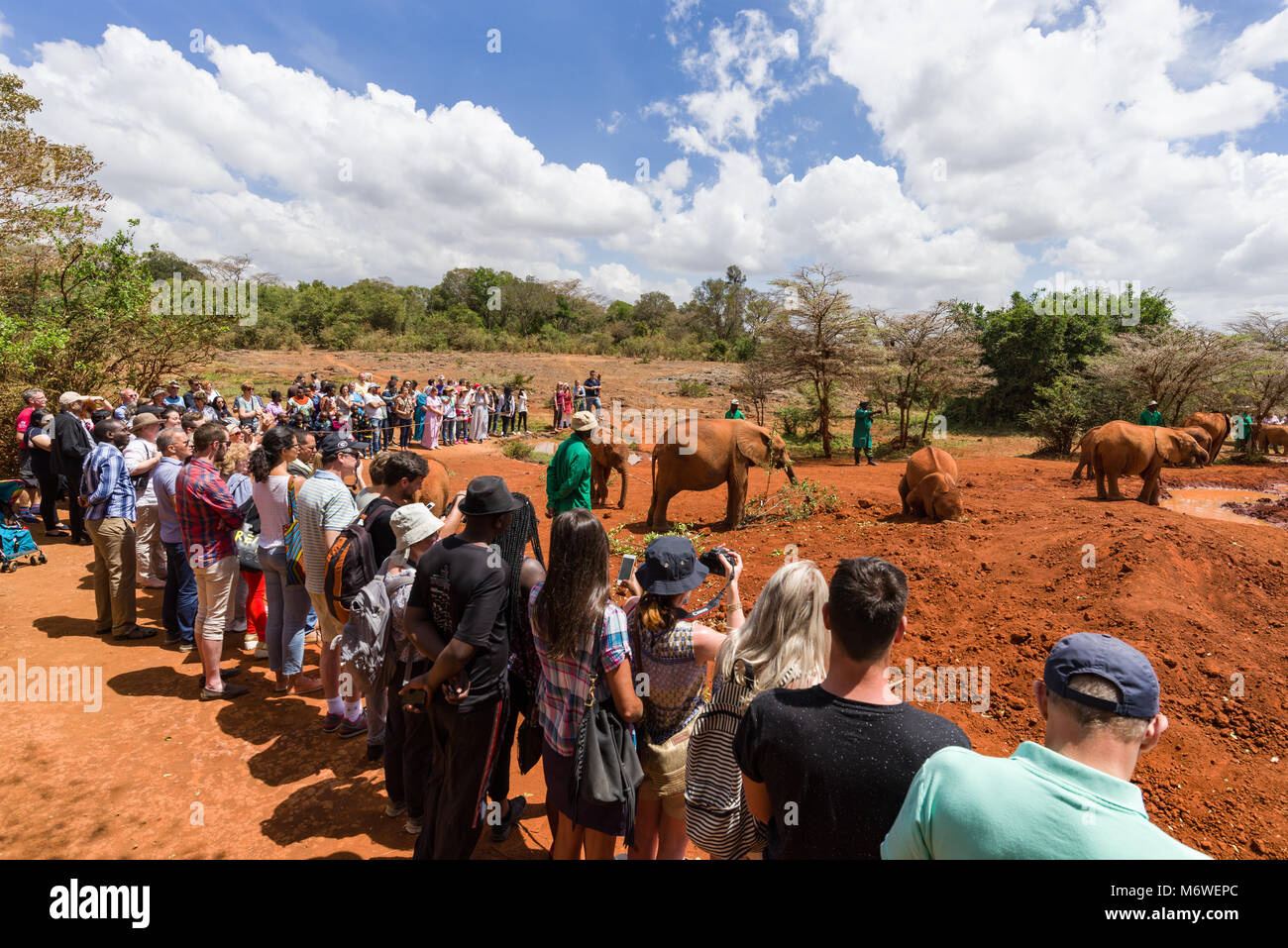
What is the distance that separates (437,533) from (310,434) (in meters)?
2.56

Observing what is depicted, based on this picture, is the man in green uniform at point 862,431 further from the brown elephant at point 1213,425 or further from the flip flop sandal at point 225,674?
the flip flop sandal at point 225,674

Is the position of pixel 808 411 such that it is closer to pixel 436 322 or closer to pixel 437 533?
pixel 437 533

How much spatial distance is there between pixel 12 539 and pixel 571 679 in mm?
9009

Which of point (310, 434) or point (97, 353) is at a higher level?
point (97, 353)

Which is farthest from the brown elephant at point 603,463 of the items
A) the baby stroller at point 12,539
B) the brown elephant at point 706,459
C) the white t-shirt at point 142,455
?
the baby stroller at point 12,539

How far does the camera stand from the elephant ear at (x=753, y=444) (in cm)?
998

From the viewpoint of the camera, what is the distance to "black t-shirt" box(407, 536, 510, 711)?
269 cm

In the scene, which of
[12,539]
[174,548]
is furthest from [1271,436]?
[12,539]

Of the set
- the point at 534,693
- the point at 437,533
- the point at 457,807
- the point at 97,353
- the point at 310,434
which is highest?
the point at 97,353

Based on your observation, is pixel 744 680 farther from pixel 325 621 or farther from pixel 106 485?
pixel 106 485

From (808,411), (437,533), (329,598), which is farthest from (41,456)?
(808,411)

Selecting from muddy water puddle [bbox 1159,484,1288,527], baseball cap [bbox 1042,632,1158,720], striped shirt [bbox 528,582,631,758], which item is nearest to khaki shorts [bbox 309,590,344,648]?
striped shirt [bbox 528,582,631,758]

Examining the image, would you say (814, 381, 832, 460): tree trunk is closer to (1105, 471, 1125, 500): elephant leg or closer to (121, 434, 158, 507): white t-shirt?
(1105, 471, 1125, 500): elephant leg

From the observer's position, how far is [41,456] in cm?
829
